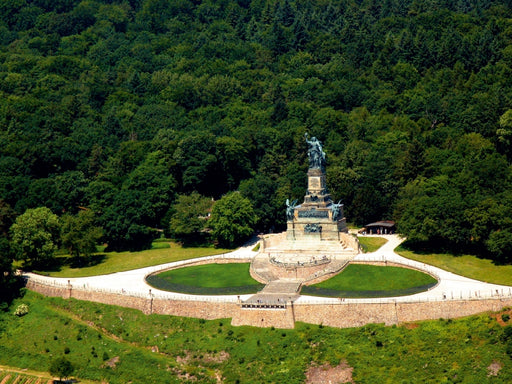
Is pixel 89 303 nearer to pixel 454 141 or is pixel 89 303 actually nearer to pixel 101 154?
pixel 101 154

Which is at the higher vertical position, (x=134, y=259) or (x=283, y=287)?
(x=134, y=259)

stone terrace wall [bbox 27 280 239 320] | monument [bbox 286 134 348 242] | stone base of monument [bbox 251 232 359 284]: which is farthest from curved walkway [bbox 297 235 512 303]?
monument [bbox 286 134 348 242]

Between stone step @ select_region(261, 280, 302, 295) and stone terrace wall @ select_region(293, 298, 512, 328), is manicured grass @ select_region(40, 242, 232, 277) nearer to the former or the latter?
stone step @ select_region(261, 280, 302, 295)

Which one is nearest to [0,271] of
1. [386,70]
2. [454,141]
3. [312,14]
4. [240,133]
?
[240,133]

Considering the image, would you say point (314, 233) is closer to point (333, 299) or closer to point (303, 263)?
point (303, 263)

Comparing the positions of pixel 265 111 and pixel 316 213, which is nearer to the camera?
pixel 316 213

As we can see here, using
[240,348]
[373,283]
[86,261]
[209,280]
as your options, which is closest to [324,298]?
[373,283]
